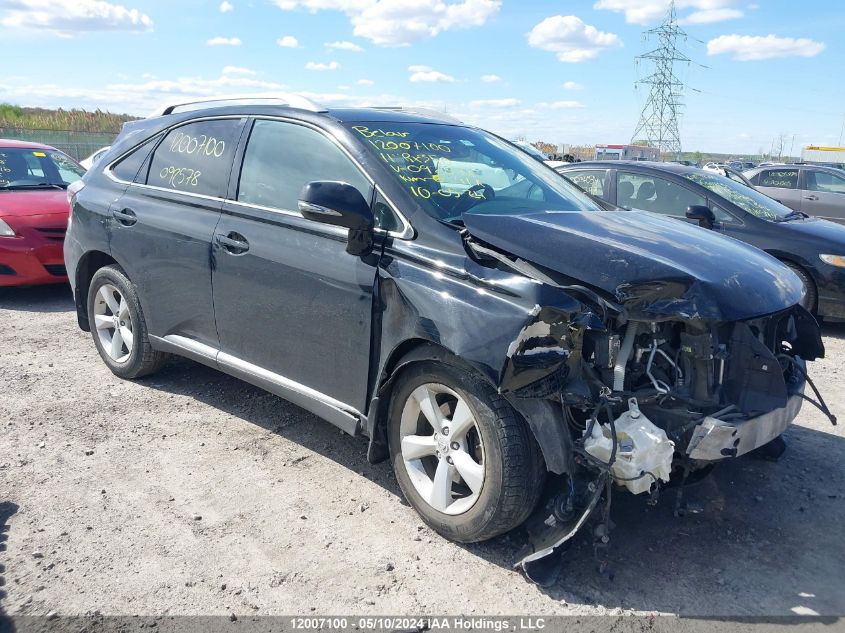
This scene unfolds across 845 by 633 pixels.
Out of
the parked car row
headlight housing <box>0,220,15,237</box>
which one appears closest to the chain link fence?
headlight housing <box>0,220,15,237</box>

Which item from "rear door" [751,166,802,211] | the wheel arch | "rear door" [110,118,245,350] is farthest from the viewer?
"rear door" [751,166,802,211]

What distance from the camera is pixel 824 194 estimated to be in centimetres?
1238

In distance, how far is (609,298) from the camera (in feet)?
9.42

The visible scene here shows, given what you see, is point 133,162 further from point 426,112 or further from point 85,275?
point 426,112

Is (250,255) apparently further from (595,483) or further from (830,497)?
(830,497)

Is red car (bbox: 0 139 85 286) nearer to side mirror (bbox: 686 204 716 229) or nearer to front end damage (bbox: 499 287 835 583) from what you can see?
side mirror (bbox: 686 204 716 229)

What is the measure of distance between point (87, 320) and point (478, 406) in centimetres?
371

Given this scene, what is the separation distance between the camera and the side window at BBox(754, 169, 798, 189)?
12766 mm

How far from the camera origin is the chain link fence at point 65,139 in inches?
933

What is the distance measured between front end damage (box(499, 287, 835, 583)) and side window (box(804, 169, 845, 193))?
443 inches

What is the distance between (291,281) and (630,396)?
1.77 m

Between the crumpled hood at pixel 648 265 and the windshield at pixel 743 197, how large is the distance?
421 cm

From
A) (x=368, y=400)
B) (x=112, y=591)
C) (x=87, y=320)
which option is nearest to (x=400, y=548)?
(x=368, y=400)

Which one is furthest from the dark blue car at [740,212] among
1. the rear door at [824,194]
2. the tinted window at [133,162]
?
the rear door at [824,194]
